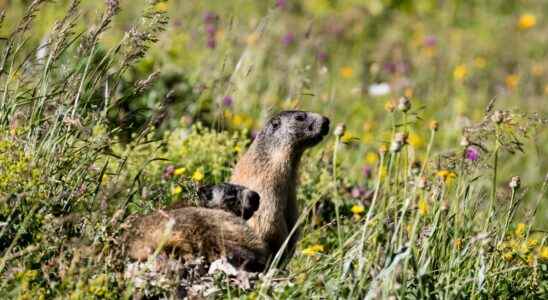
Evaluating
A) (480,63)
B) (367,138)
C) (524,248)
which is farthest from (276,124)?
(480,63)

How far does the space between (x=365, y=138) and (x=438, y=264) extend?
4167 mm

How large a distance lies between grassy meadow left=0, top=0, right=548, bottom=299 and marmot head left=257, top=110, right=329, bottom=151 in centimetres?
24

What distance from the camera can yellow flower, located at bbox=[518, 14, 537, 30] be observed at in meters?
12.5

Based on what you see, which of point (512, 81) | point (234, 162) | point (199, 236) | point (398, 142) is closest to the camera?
point (398, 142)

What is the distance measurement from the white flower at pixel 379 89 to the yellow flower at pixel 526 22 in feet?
10.3

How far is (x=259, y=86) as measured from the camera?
30.4 ft

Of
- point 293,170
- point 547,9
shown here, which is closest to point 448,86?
point 547,9

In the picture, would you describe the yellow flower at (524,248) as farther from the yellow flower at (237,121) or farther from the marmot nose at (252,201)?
the yellow flower at (237,121)

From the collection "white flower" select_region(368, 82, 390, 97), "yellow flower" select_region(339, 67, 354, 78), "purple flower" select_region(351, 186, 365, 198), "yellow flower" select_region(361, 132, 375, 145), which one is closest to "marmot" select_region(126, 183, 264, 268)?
"purple flower" select_region(351, 186, 365, 198)

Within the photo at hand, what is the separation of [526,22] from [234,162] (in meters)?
6.87

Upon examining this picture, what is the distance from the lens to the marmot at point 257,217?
467 cm

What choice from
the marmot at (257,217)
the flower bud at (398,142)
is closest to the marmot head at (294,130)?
the marmot at (257,217)

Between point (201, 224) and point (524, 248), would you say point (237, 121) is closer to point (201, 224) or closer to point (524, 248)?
point (201, 224)

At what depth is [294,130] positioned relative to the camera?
5930 millimetres
